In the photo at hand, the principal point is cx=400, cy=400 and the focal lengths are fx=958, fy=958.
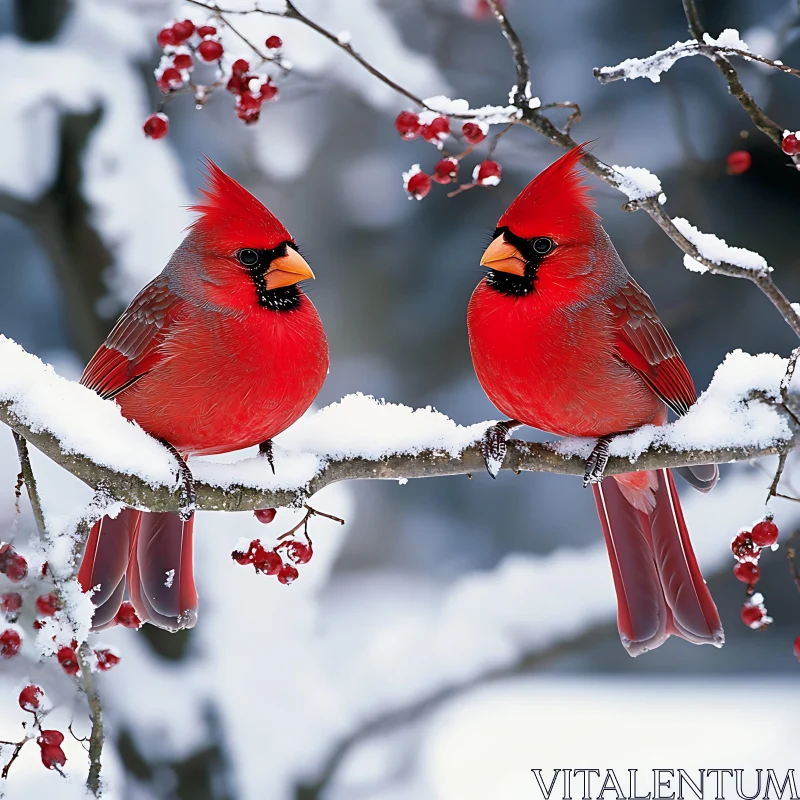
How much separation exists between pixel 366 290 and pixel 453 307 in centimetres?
35

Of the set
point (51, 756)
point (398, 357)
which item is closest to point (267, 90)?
point (51, 756)

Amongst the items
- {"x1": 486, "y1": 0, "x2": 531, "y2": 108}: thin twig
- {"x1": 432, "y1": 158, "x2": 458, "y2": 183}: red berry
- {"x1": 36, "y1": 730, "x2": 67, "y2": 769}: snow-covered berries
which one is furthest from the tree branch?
{"x1": 486, "y1": 0, "x2": 531, "y2": 108}: thin twig

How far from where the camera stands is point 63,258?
267cm

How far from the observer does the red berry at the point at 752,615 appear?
4.35 ft

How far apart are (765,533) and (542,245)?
0.55 metres

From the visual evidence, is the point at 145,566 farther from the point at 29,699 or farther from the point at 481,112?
the point at 481,112

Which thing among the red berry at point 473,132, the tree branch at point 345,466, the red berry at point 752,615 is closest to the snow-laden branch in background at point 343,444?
the tree branch at point 345,466

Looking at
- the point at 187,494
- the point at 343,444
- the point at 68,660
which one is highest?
the point at 343,444

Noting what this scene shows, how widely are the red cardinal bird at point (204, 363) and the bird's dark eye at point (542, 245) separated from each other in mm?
366

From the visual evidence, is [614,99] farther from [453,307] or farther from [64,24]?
[64,24]

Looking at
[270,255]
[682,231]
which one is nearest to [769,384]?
[682,231]

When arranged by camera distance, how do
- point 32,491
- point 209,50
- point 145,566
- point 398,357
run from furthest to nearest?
1. point 398,357
2. point 145,566
3. point 209,50
4. point 32,491

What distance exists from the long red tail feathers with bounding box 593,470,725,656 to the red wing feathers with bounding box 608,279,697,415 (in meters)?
0.16

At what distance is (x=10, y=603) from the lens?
126 cm
